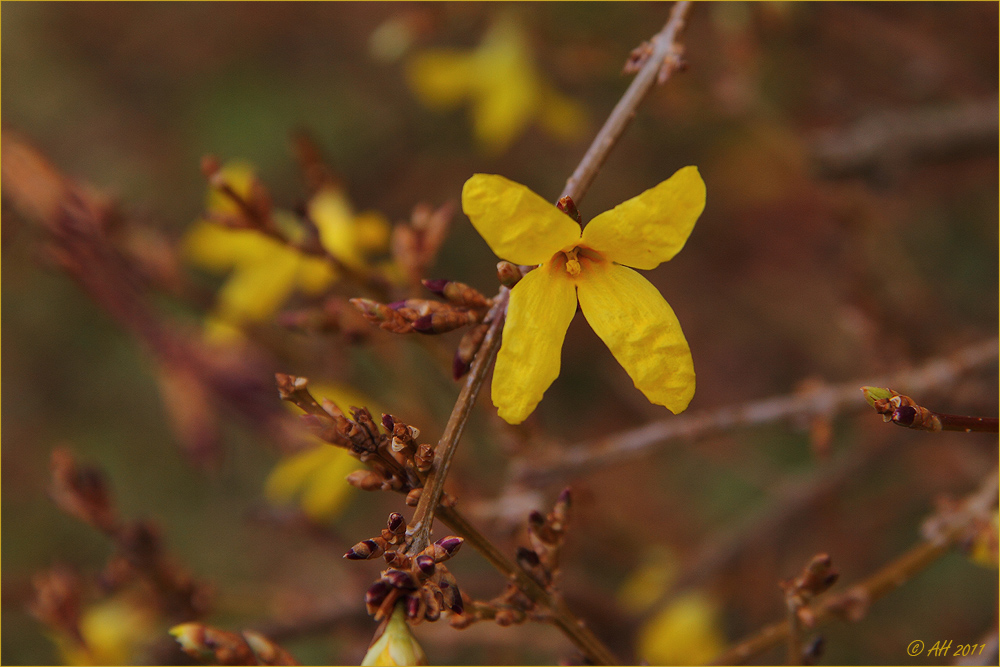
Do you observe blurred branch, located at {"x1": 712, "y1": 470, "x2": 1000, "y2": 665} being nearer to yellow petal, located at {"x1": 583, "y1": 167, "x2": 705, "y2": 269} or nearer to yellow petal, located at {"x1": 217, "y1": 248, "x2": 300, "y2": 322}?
yellow petal, located at {"x1": 583, "y1": 167, "x2": 705, "y2": 269}

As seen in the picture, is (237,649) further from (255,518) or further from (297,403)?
(255,518)

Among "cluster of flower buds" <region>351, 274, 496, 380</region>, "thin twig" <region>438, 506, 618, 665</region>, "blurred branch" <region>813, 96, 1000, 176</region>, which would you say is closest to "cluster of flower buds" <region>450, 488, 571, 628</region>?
"thin twig" <region>438, 506, 618, 665</region>

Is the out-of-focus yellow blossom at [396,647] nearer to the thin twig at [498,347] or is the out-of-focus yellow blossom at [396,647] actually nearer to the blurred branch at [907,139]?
the thin twig at [498,347]

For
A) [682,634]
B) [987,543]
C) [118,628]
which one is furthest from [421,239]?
[118,628]

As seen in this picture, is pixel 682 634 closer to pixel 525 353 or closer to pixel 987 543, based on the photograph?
pixel 987 543

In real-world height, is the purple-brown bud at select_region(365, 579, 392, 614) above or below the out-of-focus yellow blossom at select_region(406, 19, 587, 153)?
below

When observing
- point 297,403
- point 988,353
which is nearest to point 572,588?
point 988,353
